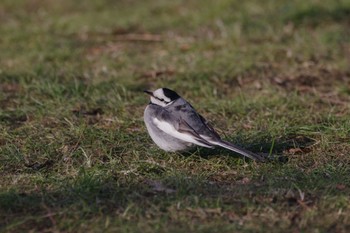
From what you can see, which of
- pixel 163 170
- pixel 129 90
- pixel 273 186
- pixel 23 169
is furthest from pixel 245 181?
pixel 129 90

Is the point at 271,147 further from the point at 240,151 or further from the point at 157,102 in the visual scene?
the point at 157,102

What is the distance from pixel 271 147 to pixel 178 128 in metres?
0.70

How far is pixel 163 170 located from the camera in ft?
16.9

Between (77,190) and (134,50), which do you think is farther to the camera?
(134,50)

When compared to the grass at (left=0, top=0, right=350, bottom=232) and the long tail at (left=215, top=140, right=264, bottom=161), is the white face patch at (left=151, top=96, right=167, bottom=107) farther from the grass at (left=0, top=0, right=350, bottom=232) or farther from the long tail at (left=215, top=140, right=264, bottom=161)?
the long tail at (left=215, top=140, right=264, bottom=161)

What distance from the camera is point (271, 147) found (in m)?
5.42

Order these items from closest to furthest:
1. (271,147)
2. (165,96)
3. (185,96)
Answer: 1. (271,147)
2. (165,96)
3. (185,96)

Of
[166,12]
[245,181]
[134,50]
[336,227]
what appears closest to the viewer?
[336,227]

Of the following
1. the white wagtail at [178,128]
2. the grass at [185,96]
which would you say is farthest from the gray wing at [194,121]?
the grass at [185,96]

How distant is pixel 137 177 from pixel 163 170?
23cm

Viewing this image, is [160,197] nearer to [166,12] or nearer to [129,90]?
[129,90]

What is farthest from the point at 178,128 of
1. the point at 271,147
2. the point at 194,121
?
the point at 271,147

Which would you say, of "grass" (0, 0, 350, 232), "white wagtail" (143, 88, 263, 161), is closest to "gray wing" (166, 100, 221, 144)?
"white wagtail" (143, 88, 263, 161)

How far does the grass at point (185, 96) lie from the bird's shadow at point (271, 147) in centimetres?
1
